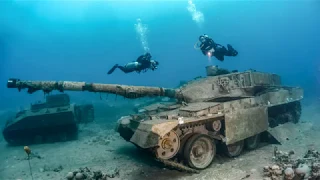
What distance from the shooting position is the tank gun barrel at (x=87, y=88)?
23.4 ft

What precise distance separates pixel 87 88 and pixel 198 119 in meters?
3.25

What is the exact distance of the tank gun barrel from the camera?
23.4 ft

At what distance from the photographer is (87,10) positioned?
119 metres

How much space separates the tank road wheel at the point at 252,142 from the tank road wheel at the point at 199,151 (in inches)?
71.2

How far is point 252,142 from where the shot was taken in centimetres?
932

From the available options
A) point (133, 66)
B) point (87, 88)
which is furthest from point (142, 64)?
point (87, 88)

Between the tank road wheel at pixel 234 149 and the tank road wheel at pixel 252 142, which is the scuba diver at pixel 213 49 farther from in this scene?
the tank road wheel at pixel 234 149

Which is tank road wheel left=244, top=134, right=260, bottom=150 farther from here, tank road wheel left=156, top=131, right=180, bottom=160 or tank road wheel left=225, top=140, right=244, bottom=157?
tank road wheel left=156, top=131, right=180, bottom=160

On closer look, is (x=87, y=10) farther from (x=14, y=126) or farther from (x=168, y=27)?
(x=14, y=126)

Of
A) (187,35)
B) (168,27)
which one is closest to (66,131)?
(168,27)

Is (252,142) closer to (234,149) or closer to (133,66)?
(234,149)

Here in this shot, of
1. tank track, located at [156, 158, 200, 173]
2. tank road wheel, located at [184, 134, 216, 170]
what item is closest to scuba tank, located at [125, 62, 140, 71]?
tank road wheel, located at [184, 134, 216, 170]

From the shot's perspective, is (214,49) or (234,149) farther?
(214,49)

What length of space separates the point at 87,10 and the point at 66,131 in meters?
115
